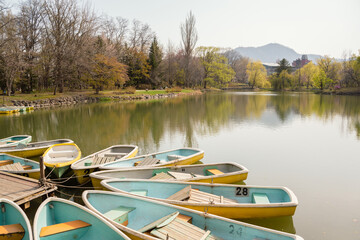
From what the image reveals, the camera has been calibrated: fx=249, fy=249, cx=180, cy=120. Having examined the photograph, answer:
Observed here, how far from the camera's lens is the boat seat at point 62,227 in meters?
4.11

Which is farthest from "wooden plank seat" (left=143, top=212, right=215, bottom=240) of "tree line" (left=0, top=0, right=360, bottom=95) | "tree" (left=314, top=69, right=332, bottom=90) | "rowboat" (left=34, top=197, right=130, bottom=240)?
"tree" (left=314, top=69, right=332, bottom=90)

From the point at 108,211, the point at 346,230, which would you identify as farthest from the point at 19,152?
the point at 346,230

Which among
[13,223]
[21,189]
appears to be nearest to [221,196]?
[13,223]

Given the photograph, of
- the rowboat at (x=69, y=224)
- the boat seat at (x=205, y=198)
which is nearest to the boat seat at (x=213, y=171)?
the boat seat at (x=205, y=198)

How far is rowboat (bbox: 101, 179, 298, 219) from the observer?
5184 millimetres

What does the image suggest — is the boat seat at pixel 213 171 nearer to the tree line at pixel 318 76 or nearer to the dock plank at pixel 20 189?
the dock plank at pixel 20 189

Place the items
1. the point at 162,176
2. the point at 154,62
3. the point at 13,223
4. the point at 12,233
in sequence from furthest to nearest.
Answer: the point at 154,62 → the point at 162,176 → the point at 13,223 → the point at 12,233

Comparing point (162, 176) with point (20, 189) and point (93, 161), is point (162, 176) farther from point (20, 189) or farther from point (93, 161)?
point (20, 189)

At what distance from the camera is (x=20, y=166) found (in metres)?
7.89

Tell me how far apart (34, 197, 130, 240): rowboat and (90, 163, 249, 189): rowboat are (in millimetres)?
1740

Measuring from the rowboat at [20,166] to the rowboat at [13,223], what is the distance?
7.66 feet

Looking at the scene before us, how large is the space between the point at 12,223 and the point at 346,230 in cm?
704

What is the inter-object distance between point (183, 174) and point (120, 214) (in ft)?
8.88

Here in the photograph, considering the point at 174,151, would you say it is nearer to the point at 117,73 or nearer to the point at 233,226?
the point at 233,226
